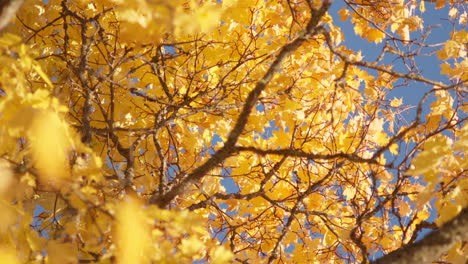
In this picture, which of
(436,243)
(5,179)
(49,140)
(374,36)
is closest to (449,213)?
(436,243)

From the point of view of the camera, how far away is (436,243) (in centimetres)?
140

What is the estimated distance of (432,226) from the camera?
1.96 m

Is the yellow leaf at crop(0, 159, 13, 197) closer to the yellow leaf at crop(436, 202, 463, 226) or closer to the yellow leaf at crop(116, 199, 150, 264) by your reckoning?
the yellow leaf at crop(116, 199, 150, 264)

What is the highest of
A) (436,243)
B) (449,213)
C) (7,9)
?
→ (7,9)

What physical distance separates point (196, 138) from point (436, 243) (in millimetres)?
2662

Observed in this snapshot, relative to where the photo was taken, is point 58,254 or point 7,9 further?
point 58,254

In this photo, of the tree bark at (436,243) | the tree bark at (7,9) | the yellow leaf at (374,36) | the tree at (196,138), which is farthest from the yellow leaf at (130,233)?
the yellow leaf at (374,36)

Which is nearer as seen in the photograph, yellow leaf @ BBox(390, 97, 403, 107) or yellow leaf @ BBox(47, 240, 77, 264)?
yellow leaf @ BBox(47, 240, 77, 264)

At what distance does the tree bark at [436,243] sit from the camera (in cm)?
139

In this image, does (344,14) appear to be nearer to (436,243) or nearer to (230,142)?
(230,142)

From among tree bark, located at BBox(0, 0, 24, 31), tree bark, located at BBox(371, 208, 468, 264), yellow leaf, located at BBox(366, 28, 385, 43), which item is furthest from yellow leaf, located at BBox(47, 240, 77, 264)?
yellow leaf, located at BBox(366, 28, 385, 43)

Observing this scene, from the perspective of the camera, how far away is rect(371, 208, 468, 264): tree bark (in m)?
1.39

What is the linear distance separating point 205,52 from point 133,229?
2.35 metres

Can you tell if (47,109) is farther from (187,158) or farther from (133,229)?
(187,158)
